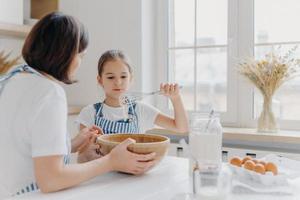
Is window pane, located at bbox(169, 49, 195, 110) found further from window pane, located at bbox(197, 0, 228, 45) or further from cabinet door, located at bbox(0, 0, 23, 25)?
cabinet door, located at bbox(0, 0, 23, 25)

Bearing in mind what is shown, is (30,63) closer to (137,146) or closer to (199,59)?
(137,146)

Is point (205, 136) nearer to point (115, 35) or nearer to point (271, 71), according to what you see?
point (271, 71)

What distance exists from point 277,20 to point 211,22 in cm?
41

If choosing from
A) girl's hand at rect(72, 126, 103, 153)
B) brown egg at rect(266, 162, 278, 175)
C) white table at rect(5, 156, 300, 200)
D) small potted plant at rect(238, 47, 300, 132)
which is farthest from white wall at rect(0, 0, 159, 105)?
brown egg at rect(266, 162, 278, 175)

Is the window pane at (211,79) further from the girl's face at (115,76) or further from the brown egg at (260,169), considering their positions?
the brown egg at (260,169)

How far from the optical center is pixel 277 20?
2.19 meters

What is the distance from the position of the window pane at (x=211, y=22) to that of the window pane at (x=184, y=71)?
0.13m

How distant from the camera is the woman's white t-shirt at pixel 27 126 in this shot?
96 centimetres

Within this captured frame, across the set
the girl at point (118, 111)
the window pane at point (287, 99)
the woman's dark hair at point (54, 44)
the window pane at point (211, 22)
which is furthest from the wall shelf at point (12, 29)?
the window pane at point (287, 99)

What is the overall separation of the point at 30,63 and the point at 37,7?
1.78m

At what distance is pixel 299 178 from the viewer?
1186mm

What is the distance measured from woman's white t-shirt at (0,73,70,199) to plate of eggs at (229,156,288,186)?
0.51 meters

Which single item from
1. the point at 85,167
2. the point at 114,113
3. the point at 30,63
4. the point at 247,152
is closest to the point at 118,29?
the point at 114,113

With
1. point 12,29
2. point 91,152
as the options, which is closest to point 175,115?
point 91,152
